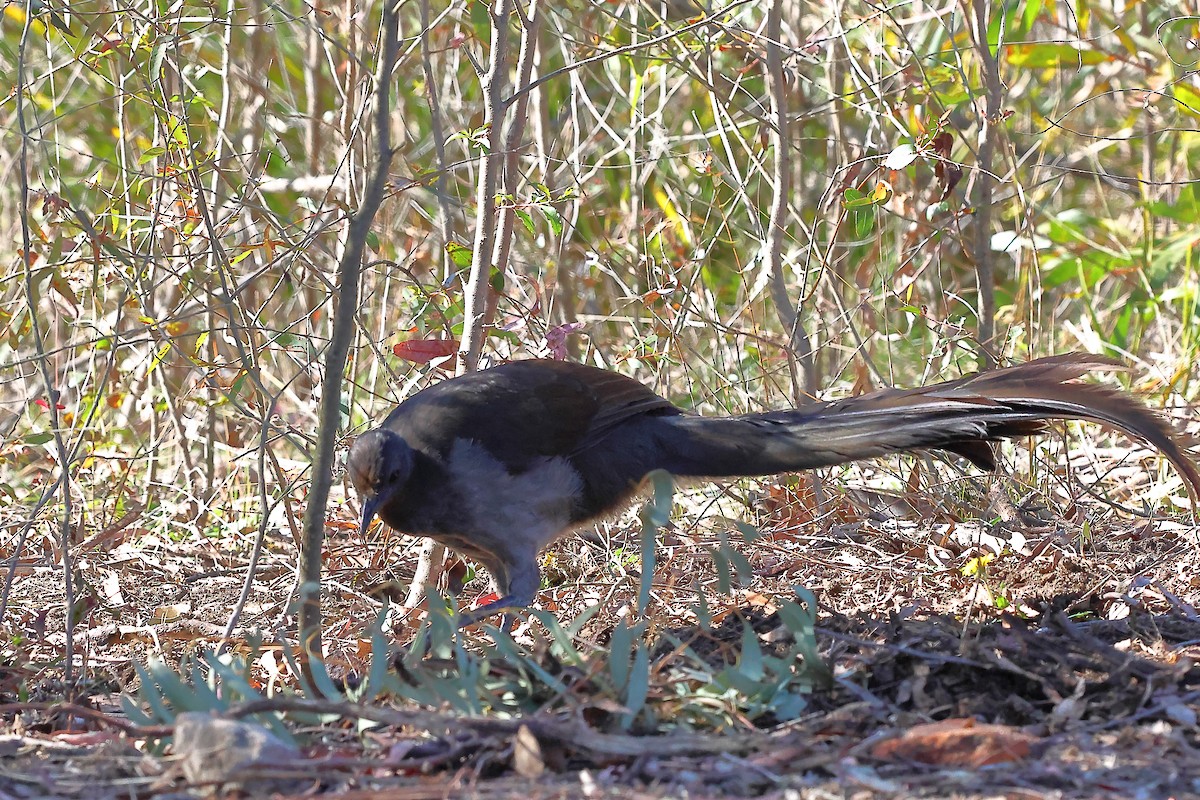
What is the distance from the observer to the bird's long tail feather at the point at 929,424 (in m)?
3.81

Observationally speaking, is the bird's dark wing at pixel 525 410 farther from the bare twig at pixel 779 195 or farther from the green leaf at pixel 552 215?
the bare twig at pixel 779 195

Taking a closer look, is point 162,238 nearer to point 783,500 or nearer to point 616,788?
point 783,500

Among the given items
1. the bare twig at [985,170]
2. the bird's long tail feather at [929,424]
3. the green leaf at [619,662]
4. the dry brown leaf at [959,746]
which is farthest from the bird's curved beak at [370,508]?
the bare twig at [985,170]

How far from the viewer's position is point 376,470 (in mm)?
4219

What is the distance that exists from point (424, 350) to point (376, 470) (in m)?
0.57

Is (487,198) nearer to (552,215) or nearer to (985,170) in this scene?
(552,215)

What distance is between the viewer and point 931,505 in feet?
17.5

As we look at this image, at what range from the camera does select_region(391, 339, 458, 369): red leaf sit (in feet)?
15.1

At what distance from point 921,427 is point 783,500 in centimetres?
157

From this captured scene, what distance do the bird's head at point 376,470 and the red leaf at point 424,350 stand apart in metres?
0.40

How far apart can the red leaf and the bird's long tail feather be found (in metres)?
0.85

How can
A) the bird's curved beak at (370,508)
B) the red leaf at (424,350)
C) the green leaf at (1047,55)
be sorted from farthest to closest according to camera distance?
the green leaf at (1047,55) → the red leaf at (424,350) → the bird's curved beak at (370,508)

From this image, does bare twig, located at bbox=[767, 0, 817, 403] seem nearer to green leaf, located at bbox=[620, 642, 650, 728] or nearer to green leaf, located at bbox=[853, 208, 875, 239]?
green leaf, located at bbox=[853, 208, 875, 239]

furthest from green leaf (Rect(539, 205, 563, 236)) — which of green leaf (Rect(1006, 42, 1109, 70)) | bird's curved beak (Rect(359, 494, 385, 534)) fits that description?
green leaf (Rect(1006, 42, 1109, 70))
